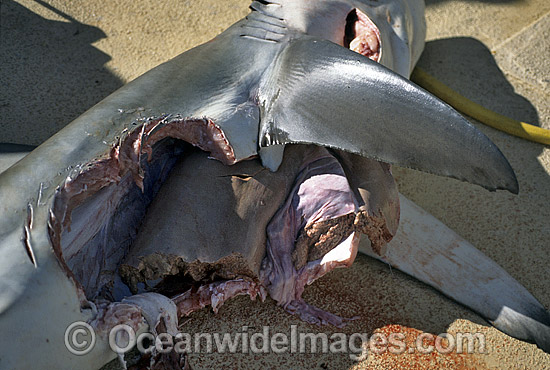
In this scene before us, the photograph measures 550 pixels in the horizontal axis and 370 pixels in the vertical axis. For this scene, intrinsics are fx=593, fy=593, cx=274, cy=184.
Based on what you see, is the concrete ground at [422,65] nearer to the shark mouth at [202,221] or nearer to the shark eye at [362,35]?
the shark mouth at [202,221]

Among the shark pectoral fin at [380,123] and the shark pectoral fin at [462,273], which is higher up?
the shark pectoral fin at [380,123]

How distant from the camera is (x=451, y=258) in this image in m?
2.38

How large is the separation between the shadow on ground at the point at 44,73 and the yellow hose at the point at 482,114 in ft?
5.48

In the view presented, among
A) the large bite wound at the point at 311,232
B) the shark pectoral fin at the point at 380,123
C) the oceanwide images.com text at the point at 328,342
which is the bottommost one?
the oceanwide images.com text at the point at 328,342

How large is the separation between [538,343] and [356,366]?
69cm

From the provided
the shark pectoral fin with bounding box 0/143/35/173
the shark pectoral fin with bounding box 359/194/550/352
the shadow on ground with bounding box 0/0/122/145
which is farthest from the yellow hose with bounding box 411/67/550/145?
the shark pectoral fin with bounding box 0/143/35/173

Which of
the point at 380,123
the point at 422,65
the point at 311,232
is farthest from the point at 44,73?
the point at 422,65

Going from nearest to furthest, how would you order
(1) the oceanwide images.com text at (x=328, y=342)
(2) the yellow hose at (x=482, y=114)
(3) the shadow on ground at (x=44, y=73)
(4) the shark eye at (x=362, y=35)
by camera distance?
(1) the oceanwide images.com text at (x=328, y=342) < (4) the shark eye at (x=362, y=35) < (3) the shadow on ground at (x=44, y=73) < (2) the yellow hose at (x=482, y=114)

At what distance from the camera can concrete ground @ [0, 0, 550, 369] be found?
2143mm

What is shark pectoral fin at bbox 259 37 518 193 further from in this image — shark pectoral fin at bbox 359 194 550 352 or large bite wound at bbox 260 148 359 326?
shark pectoral fin at bbox 359 194 550 352

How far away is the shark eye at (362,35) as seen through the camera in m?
2.45

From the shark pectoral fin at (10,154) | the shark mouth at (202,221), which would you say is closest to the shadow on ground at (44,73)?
the shark pectoral fin at (10,154)

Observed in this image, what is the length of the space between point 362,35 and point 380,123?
725 millimetres

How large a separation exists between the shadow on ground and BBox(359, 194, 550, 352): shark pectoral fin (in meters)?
1.61
